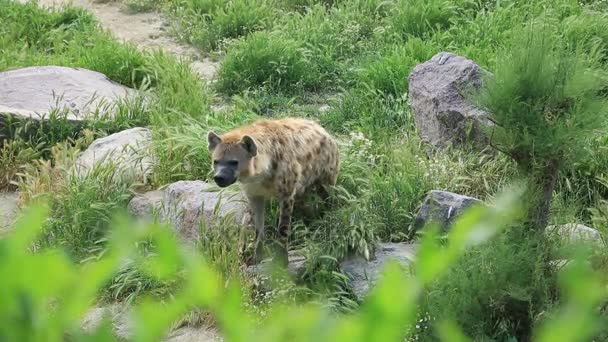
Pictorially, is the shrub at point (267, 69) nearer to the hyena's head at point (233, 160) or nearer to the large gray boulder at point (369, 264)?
the large gray boulder at point (369, 264)

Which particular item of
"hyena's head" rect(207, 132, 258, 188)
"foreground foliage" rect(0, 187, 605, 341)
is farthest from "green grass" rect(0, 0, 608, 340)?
"foreground foliage" rect(0, 187, 605, 341)

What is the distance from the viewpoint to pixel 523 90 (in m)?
4.76

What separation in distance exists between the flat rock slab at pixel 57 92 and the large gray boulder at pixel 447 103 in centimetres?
245

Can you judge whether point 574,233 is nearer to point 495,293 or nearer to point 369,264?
point 495,293

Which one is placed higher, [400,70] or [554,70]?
[554,70]

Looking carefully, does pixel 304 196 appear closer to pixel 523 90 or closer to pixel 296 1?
pixel 523 90

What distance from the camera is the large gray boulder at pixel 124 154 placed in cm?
686

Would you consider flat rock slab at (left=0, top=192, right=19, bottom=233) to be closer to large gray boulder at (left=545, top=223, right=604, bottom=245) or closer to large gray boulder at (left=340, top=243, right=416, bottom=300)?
large gray boulder at (left=340, top=243, right=416, bottom=300)

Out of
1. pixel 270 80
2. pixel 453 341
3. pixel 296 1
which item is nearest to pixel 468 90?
pixel 270 80

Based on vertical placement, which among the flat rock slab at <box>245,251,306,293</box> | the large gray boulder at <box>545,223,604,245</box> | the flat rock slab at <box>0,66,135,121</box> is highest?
the large gray boulder at <box>545,223,604,245</box>

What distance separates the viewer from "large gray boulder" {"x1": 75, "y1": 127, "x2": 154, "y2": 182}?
22.5 ft

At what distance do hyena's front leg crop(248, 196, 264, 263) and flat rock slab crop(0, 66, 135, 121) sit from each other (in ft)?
8.34

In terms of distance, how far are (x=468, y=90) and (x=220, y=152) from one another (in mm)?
1836

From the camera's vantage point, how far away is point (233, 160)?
5.18 metres
